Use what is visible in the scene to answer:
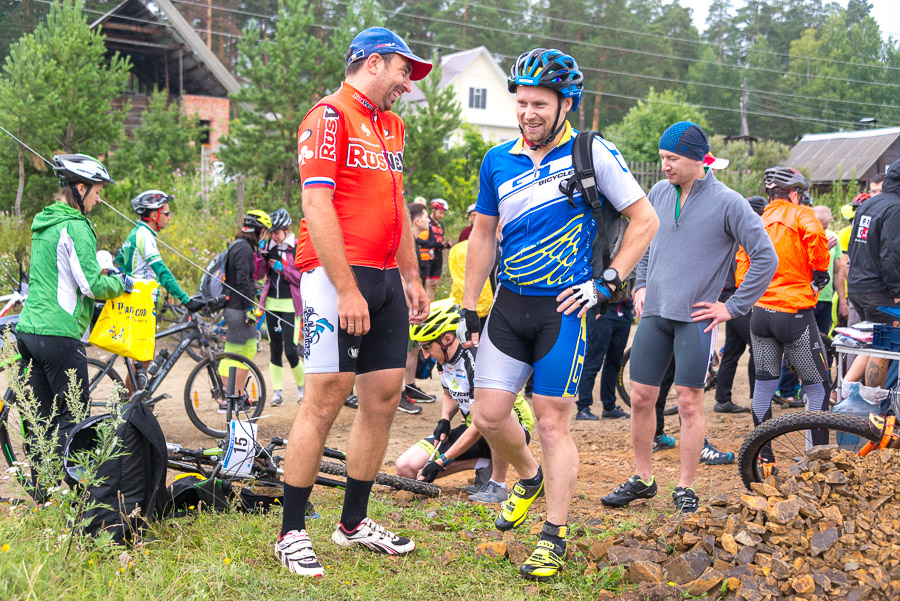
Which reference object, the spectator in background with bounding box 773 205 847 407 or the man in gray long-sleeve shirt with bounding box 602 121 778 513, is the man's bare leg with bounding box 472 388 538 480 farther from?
the spectator in background with bounding box 773 205 847 407

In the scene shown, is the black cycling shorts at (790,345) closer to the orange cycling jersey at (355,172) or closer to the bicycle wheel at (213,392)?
the orange cycling jersey at (355,172)

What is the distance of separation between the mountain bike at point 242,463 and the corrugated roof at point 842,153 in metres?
35.9

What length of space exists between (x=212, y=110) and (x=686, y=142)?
29225 millimetres

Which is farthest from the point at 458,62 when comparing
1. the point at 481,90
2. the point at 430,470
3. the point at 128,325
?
the point at 430,470

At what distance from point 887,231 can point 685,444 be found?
9.36ft

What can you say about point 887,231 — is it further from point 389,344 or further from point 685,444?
point 389,344

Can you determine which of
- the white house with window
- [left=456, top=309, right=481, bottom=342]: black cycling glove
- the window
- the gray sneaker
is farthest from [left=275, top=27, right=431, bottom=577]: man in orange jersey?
the window

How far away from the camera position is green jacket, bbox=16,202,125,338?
480 centimetres

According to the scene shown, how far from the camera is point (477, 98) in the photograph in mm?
47281

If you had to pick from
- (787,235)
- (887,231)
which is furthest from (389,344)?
(887,231)

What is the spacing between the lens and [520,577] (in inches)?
141

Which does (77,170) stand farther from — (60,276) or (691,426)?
(691,426)

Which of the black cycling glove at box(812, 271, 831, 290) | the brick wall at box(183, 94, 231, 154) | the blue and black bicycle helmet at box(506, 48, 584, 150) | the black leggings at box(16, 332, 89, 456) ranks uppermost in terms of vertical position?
the brick wall at box(183, 94, 231, 154)

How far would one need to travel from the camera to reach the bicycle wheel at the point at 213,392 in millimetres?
7383
